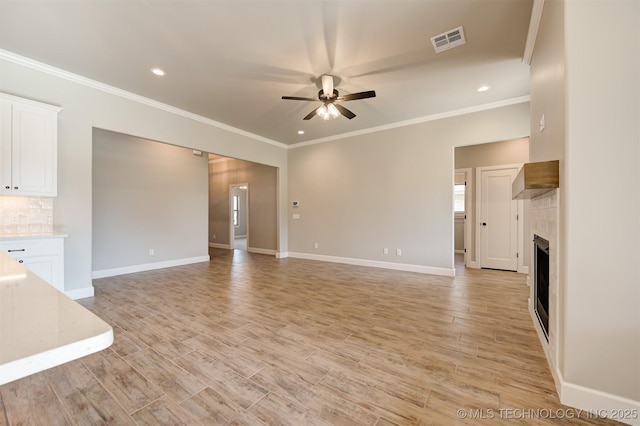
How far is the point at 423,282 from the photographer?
4.54 m

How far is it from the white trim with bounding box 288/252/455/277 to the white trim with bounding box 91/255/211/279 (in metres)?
2.38

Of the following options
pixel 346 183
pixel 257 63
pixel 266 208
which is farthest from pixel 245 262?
pixel 257 63

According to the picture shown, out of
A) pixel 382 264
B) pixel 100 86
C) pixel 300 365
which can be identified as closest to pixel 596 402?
pixel 300 365

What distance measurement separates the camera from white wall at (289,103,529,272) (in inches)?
192

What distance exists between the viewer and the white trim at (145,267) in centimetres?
492

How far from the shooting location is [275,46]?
115 inches

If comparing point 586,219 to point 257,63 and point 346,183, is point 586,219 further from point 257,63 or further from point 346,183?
point 346,183

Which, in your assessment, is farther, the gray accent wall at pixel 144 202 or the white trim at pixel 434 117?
the gray accent wall at pixel 144 202

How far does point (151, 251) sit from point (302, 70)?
4.80 metres

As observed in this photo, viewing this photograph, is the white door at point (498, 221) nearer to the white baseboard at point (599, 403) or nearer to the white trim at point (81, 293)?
the white baseboard at point (599, 403)

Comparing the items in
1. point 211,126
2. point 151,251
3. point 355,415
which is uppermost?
point 211,126

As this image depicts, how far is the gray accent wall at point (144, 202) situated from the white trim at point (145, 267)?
69 mm

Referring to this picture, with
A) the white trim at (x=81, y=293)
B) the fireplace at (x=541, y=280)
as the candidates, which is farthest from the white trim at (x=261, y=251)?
the fireplace at (x=541, y=280)

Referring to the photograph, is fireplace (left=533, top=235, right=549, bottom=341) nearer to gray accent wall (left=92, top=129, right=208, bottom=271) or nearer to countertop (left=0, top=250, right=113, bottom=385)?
countertop (left=0, top=250, right=113, bottom=385)
